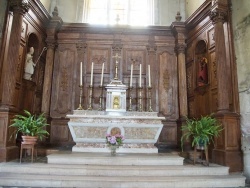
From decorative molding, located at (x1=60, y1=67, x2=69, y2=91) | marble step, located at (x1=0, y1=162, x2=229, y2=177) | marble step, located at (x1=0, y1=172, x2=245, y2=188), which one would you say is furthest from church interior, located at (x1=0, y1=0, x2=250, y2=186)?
marble step, located at (x1=0, y1=172, x2=245, y2=188)

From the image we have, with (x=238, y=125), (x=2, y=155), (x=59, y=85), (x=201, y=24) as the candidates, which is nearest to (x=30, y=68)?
(x=59, y=85)

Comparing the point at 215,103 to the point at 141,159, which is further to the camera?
the point at 215,103

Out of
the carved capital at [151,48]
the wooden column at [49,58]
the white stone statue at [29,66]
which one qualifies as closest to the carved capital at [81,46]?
the wooden column at [49,58]

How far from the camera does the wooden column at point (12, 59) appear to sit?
5.41 metres

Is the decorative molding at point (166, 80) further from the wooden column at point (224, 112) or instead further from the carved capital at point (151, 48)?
the wooden column at point (224, 112)

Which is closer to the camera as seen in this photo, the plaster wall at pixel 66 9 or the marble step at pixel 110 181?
the marble step at pixel 110 181

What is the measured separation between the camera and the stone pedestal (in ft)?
19.6

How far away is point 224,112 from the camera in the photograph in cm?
532

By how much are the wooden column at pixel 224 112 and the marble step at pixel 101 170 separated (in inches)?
28.9

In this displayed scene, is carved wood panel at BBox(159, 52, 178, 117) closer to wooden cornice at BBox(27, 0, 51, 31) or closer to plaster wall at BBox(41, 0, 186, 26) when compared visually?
plaster wall at BBox(41, 0, 186, 26)

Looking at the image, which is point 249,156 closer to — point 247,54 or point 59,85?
point 247,54

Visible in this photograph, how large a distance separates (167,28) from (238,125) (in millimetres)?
4408

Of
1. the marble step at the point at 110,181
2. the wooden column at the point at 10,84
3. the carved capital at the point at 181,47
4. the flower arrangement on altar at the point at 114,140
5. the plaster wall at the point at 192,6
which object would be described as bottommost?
the marble step at the point at 110,181

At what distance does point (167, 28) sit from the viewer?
26.9ft
